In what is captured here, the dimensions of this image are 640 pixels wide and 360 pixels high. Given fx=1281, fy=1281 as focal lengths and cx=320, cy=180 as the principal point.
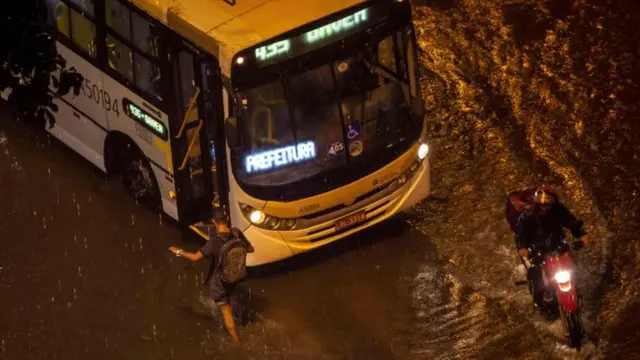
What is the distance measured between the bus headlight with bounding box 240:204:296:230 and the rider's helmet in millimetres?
2711

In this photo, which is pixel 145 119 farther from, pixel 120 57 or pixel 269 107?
pixel 269 107

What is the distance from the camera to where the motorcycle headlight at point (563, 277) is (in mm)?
12383

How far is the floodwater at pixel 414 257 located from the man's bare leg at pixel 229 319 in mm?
111

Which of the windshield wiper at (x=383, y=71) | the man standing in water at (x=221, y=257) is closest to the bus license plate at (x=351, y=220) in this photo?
the man standing in water at (x=221, y=257)

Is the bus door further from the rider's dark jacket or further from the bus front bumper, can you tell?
the rider's dark jacket

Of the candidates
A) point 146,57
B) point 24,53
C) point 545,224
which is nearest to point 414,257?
point 545,224

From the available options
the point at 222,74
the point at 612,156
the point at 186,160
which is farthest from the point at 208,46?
the point at 612,156

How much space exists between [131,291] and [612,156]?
20.4ft

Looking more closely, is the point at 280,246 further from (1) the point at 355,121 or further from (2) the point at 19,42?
(2) the point at 19,42

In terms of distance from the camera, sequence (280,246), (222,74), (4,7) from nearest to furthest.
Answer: (4,7) < (222,74) < (280,246)

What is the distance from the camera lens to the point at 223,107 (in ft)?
42.4

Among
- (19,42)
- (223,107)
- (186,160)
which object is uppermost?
(19,42)

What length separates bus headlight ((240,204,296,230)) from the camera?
13406mm

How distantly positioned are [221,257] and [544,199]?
3.22 metres
